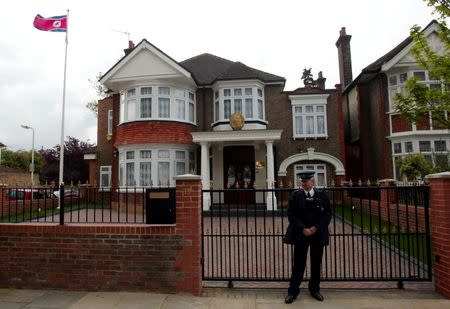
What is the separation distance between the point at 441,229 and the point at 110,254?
16.3 feet

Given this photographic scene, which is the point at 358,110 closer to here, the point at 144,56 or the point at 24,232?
the point at 144,56

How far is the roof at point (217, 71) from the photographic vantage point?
17.7 m

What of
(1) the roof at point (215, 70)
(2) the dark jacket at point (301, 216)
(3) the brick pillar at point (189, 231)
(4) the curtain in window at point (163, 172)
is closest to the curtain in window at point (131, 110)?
(1) the roof at point (215, 70)

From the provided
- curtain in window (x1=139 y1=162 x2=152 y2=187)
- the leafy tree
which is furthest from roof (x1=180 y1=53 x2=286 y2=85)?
the leafy tree

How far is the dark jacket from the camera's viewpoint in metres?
4.93

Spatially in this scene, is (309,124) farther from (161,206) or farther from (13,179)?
(161,206)

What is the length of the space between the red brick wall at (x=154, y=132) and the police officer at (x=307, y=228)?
12.1m

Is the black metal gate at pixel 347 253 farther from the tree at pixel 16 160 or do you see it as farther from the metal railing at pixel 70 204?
the tree at pixel 16 160

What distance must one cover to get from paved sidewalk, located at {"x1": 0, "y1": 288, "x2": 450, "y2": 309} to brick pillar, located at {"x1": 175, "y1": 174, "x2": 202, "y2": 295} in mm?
211

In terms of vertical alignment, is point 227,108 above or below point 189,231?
above

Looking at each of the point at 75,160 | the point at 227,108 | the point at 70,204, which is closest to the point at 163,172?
the point at 227,108

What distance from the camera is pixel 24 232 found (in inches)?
219

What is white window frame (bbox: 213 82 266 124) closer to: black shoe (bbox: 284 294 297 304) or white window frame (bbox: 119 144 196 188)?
white window frame (bbox: 119 144 196 188)

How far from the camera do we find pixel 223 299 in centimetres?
502
